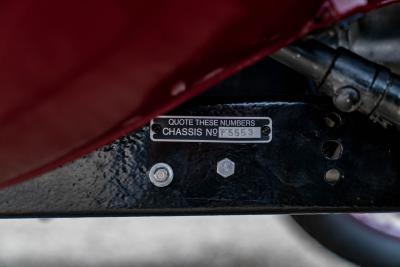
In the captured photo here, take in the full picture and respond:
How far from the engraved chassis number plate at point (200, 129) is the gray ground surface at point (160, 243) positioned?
2.33 ft

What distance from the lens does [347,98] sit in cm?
90

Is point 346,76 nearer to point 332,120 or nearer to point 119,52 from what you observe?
point 332,120

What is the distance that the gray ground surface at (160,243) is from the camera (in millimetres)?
1786

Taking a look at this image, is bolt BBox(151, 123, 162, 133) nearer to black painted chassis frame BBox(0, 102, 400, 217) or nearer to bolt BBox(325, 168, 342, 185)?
black painted chassis frame BBox(0, 102, 400, 217)

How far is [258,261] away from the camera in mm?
1802

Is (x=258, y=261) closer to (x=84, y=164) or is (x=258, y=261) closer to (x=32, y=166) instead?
(x=84, y=164)

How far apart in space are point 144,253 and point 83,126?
3.49 ft

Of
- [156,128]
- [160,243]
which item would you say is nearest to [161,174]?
[156,128]

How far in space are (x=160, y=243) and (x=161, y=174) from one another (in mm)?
872

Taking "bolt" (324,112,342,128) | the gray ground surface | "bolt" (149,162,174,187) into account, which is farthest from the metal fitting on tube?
the gray ground surface

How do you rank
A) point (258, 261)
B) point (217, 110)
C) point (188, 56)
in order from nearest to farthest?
point (188, 56) < point (217, 110) < point (258, 261)

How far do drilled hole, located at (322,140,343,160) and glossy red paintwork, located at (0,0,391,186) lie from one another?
1.01 feet

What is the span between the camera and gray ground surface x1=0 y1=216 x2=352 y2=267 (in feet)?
5.86

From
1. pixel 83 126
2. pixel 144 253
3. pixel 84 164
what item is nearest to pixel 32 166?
pixel 83 126
